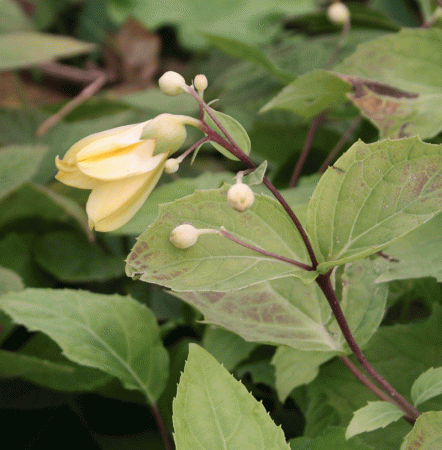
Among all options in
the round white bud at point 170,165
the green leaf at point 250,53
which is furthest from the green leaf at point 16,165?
the round white bud at point 170,165

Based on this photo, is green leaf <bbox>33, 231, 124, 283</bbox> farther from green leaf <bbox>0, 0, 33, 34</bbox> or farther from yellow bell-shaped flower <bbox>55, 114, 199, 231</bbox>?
green leaf <bbox>0, 0, 33, 34</bbox>

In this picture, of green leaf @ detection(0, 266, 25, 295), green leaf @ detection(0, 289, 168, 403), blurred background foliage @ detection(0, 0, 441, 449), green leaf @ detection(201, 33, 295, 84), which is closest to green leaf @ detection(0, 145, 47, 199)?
blurred background foliage @ detection(0, 0, 441, 449)

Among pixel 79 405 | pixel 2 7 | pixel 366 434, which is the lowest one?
pixel 79 405

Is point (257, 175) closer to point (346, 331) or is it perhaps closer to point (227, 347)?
point (346, 331)

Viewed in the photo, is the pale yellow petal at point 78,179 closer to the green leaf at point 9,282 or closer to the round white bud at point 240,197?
the round white bud at point 240,197

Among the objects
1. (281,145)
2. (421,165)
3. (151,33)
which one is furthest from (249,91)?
(421,165)

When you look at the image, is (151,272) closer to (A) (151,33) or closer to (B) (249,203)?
(B) (249,203)
